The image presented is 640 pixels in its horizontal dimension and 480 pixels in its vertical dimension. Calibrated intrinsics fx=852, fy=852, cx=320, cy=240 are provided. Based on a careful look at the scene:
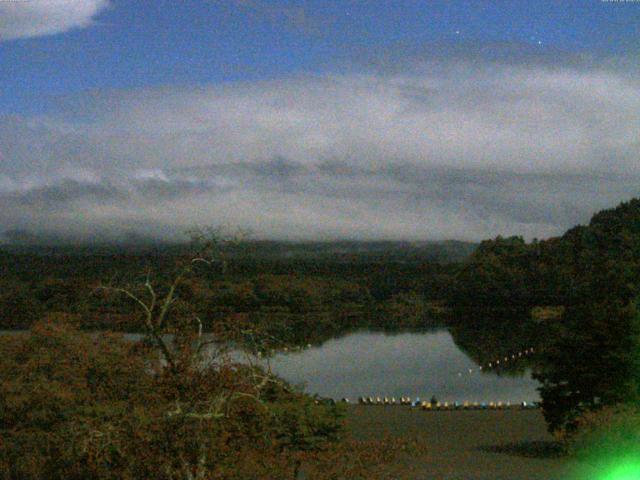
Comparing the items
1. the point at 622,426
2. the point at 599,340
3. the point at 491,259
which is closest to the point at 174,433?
the point at 622,426

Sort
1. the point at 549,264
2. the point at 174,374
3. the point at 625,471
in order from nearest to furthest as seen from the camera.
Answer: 1. the point at 174,374
2. the point at 625,471
3. the point at 549,264

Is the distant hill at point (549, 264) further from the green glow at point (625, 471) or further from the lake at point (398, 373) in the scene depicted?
the green glow at point (625, 471)

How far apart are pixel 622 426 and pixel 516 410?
45.5ft

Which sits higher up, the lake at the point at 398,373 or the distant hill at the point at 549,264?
the distant hill at the point at 549,264

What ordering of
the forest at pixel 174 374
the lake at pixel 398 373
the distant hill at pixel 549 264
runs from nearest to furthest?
the forest at pixel 174 374 < the lake at pixel 398 373 < the distant hill at pixel 549 264

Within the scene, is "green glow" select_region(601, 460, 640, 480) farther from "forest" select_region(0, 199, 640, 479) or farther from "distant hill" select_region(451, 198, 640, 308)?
"distant hill" select_region(451, 198, 640, 308)

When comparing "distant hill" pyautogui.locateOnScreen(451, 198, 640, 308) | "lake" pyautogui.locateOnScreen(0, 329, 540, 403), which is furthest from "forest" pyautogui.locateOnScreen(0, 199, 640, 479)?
"distant hill" pyautogui.locateOnScreen(451, 198, 640, 308)

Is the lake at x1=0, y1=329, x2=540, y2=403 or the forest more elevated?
the forest

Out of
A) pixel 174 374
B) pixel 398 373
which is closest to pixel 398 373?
pixel 398 373

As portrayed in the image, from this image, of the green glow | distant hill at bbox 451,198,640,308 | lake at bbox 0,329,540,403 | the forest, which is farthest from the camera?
distant hill at bbox 451,198,640,308

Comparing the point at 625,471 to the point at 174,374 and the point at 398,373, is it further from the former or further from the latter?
the point at 398,373

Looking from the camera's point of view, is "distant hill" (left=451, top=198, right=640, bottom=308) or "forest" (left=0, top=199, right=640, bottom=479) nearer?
"forest" (left=0, top=199, right=640, bottom=479)

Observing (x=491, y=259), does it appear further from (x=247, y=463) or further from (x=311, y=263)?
(x=247, y=463)

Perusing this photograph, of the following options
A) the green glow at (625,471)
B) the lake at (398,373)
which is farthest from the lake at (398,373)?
the green glow at (625,471)
